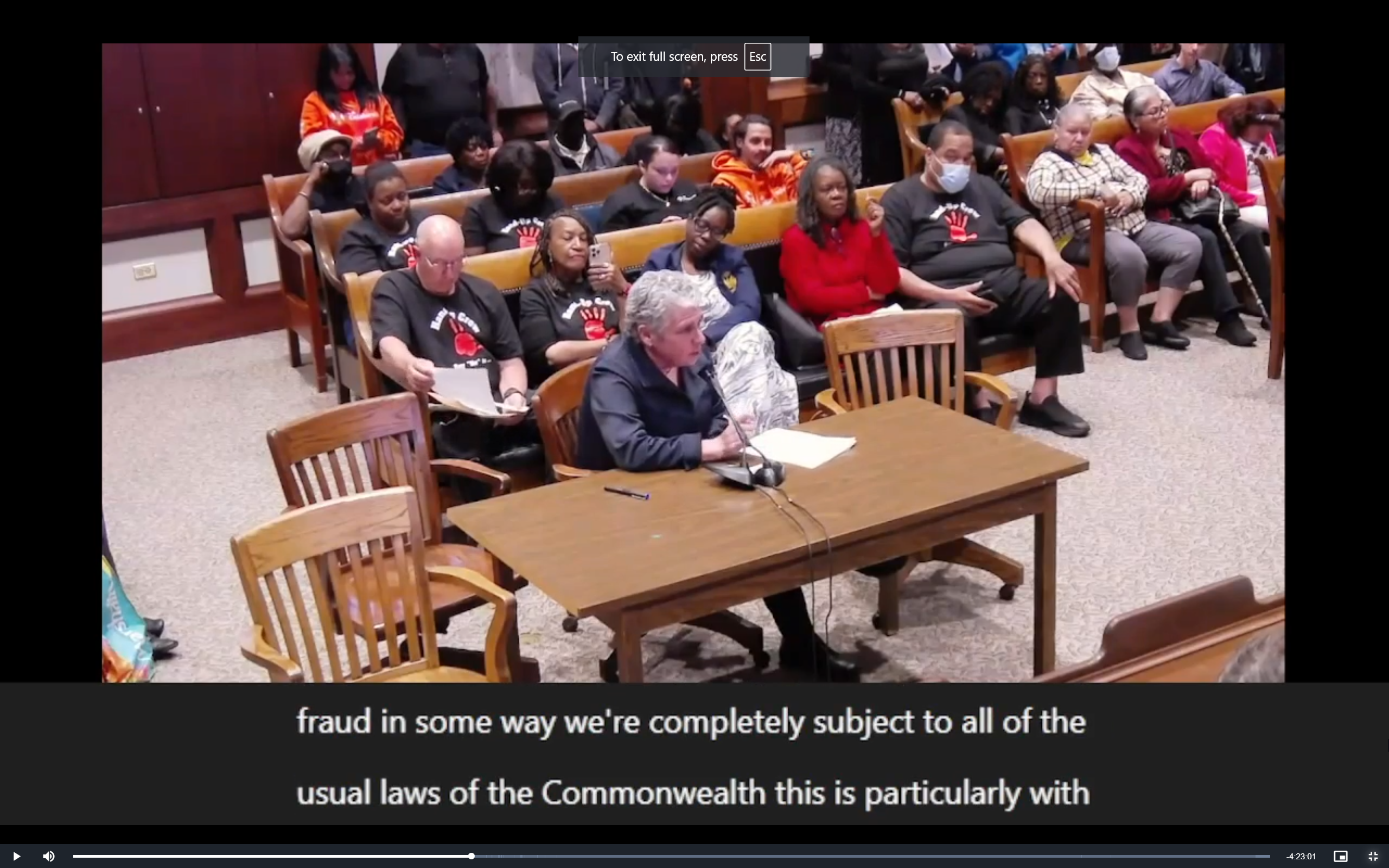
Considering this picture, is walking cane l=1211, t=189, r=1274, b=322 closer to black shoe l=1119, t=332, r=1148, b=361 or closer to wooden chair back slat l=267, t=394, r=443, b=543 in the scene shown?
black shoe l=1119, t=332, r=1148, b=361

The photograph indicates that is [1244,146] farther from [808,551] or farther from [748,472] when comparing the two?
[808,551]

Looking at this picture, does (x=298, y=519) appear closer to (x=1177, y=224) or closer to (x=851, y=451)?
(x=851, y=451)

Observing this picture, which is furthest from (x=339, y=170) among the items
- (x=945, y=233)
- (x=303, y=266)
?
(x=945, y=233)

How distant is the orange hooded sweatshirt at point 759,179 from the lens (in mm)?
5805

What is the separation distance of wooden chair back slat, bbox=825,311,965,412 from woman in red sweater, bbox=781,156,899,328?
730 millimetres

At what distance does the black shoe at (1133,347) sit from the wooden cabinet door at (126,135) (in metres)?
3.82

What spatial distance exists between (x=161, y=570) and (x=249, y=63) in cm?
279

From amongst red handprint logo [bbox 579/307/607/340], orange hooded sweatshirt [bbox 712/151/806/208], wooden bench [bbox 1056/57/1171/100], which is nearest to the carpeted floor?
red handprint logo [bbox 579/307/607/340]

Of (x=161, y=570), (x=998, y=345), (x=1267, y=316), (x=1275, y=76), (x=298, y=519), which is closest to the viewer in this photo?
(x=298, y=519)

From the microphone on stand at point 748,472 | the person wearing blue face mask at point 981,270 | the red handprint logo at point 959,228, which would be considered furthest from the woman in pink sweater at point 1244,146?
the microphone on stand at point 748,472

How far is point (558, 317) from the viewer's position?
4.48 metres

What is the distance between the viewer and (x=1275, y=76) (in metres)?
7.94

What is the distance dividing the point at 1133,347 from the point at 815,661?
265 centimetres
